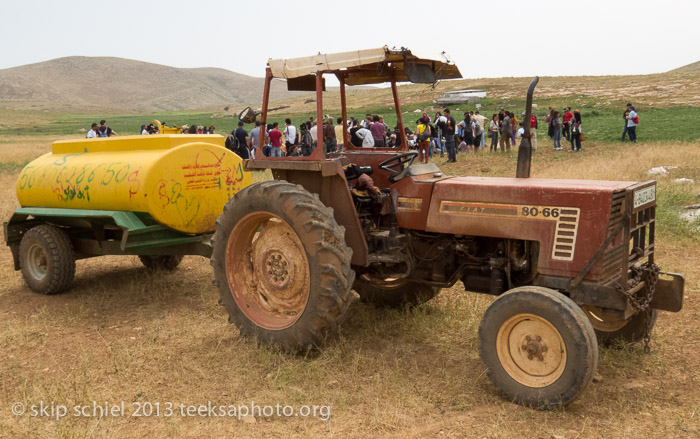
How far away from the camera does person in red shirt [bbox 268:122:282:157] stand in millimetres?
15043

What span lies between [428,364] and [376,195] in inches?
58.0

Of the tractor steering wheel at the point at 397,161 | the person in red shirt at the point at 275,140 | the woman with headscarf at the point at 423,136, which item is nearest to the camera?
the tractor steering wheel at the point at 397,161

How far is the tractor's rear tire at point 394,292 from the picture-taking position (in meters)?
5.96

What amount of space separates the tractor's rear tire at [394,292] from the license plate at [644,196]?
2.19 m

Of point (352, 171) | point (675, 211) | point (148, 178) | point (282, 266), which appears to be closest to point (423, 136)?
point (675, 211)

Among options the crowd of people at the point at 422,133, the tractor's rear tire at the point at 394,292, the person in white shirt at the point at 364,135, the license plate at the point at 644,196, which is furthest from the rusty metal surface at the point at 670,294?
the person in white shirt at the point at 364,135

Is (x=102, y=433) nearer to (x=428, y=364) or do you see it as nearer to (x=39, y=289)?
(x=428, y=364)

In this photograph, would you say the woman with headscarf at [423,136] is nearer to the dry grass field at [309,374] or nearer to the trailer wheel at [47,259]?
the dry grass field at [309,374]

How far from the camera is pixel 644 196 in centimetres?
443

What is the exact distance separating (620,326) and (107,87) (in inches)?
7354

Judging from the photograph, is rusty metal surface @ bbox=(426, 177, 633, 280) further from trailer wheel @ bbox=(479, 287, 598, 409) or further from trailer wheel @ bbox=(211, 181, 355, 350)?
trailer wheel @ bbox=(211, 181, 355, 350)

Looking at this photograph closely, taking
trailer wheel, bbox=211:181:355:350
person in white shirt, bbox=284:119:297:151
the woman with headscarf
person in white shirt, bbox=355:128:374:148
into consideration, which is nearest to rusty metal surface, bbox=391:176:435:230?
trailer wheel, bbox=211:181:355:350

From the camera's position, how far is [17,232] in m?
7.60

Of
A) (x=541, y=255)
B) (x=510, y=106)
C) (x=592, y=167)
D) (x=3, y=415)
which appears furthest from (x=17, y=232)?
(x=510, y=106)
